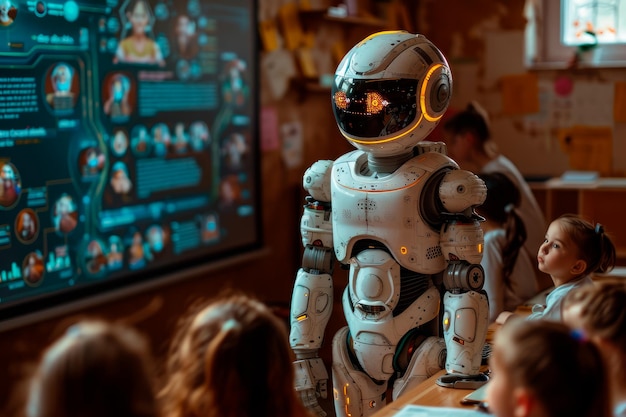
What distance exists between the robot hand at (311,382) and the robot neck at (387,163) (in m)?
0.51

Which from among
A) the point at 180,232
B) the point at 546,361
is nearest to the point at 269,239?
the point at 180,232

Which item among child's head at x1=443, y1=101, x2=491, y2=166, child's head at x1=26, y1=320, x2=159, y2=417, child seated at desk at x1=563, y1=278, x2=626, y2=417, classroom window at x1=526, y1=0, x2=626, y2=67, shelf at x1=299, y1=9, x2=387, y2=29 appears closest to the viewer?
child's head at x1=26, y1=320, x2=159, y2=417

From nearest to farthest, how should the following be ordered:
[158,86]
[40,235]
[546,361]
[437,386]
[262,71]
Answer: [546,361], [437,386], [40,235], [158,86], [262,71]

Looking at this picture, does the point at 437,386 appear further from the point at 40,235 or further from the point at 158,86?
the point at 158,86

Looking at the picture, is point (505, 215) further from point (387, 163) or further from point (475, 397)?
point (475, 397)

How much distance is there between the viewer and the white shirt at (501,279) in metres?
2.93

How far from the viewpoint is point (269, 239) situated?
4477 mm

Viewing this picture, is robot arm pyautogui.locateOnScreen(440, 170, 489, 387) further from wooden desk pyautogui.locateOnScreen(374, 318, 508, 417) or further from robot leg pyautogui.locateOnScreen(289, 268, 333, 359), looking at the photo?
robot leg pyautogui.locateOnScreen(289, 268, 333, 359)

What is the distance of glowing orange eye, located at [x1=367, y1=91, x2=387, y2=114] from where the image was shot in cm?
222

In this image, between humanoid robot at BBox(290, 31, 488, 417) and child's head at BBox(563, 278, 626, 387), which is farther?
humanoid robot at BBox(290, 31, 488, 417)

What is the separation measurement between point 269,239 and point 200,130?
0.82 meters

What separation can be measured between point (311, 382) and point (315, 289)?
0.77 ft

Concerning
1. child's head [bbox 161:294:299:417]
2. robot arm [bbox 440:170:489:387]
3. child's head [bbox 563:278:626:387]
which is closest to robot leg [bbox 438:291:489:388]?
robot arm [bbox 440:170:489:387]

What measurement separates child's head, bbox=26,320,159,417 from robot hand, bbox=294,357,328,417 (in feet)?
3.81
